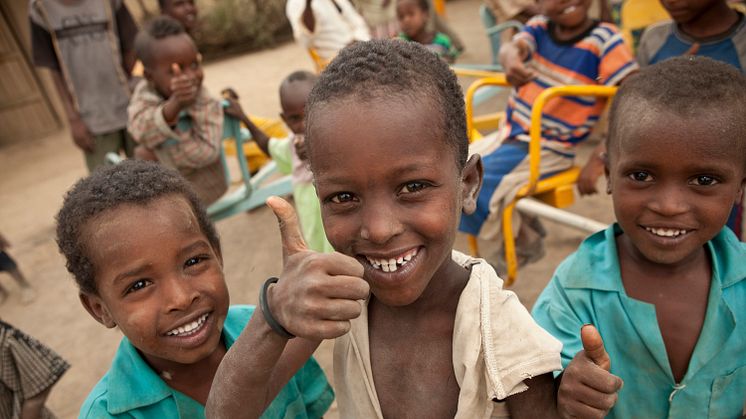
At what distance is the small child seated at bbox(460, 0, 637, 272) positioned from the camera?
256 cm

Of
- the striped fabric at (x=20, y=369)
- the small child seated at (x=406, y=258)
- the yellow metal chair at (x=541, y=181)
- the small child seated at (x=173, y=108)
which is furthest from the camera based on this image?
the small child seated at (x=173, y=108)

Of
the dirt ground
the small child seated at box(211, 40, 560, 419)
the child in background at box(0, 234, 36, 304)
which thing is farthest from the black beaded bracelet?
the child in background at box(0, 234, 36, 304)

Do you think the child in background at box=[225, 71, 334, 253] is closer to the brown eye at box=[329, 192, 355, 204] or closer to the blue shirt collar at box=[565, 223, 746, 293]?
the blue shirt collar at box=[565, 223, 746, 293]

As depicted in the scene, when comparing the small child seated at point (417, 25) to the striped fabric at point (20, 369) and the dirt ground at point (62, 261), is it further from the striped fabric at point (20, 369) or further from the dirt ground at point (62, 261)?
the striped fabric at point (20, 369)

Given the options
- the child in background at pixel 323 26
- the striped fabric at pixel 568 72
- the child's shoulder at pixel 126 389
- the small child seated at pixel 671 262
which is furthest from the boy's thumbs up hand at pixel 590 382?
the child in background at pixel 323 26

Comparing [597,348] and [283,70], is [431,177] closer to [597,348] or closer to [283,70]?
[597,348]

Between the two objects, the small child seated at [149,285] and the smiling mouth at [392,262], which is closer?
the smiling mouth at [392,262]

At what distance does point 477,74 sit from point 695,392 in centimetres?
259

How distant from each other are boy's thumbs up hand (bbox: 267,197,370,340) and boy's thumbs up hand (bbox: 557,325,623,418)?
1.40ft

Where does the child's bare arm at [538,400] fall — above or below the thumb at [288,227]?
below

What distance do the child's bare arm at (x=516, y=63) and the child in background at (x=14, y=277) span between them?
3848 millimetres

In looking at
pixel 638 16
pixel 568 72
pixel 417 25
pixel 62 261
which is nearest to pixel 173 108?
pixel 568 72

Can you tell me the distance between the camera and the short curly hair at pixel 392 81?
40.2 inches

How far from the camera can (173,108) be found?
9.04 feet
